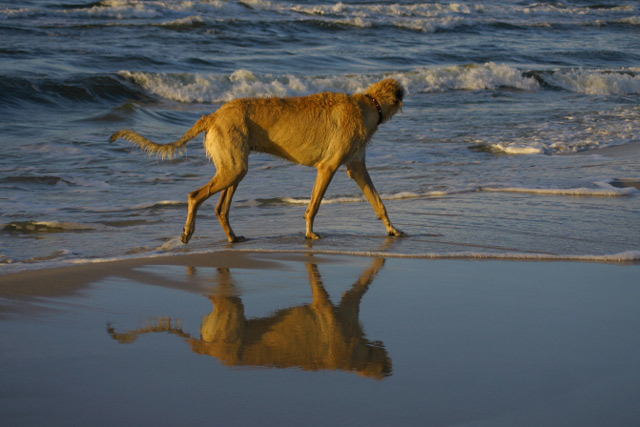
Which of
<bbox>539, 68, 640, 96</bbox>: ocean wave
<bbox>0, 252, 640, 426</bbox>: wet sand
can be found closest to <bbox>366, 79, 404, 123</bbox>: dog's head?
<bbox>0, 252, 640, 426</bbox>: wet sand

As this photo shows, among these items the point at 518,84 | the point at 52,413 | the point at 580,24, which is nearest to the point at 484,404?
the point at 52,413

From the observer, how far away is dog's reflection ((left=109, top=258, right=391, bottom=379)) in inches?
176

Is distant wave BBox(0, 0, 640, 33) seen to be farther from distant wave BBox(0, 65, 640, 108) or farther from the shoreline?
the shoreline

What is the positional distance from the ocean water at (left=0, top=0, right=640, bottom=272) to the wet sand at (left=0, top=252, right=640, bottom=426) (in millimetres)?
867

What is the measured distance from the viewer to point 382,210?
8023 mm

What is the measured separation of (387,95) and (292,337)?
3877mm

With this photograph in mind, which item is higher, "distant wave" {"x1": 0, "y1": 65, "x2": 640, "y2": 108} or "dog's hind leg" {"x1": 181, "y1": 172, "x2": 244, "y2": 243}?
"dog's hind leg" {"x1": 181, "y1": 172, "x2": 244, "y2": 243}

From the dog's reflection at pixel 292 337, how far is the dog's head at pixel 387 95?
112 inches

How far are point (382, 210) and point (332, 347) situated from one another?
11.4 ft

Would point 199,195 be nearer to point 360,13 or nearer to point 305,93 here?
point 305,93

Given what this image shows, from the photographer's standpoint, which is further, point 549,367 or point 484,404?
point 549,367

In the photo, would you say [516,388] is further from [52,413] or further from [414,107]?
[414,107]

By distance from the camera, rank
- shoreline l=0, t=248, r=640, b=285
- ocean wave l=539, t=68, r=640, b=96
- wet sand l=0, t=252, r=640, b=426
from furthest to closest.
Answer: ocean wave l=539, t=68, r=640, b=96 < shoreline l=0, t=248, r=640, b=285 < wet sand l=0, t=252, r=640, b=426

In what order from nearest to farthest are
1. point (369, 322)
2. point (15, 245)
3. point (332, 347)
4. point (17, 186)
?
point (332, 347) < point (369, 322) < point (15, 245) < point (17, 186)
